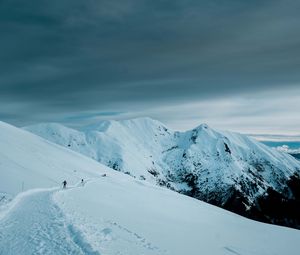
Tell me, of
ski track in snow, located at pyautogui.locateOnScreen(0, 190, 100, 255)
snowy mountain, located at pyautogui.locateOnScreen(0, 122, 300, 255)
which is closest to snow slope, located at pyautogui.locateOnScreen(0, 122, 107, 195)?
snowy mountain, located at pyautogui.locateOnScreen(0, 122, 300, 255)

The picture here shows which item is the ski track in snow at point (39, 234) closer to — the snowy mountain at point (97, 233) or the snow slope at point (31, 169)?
the snowy mountain at point (97, 233)

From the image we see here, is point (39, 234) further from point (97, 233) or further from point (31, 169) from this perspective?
point (31, 169)

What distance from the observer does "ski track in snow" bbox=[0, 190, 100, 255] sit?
15.4 metres

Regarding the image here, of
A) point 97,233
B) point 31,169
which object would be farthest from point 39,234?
point 31,169

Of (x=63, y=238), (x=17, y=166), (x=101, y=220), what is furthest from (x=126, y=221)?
(x=17, y=166)

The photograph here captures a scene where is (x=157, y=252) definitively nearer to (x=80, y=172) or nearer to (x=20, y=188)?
(x=20, y=188)

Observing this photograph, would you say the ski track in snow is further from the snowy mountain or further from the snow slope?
the snow slope

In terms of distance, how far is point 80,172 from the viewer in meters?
65.2

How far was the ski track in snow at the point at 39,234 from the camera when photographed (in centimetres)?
1542

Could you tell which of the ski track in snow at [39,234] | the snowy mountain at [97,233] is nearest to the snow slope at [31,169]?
the snowy mountain at [97,233]

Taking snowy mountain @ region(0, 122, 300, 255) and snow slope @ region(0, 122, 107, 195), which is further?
snow slope @ region(0, 122, 107, 195)

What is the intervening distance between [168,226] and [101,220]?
21.1ft

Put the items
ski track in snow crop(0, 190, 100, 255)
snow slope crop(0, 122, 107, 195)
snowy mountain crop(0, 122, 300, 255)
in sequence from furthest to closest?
snow slope crop(0, 122, 107, 195) < snowy mountain crop(0, 122, 300, 255) < ski track in snow crop(0, 190, 100, 255)

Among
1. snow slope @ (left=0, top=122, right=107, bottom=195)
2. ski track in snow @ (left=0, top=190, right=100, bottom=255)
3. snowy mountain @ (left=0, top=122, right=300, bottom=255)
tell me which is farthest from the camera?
snow slope @ (left=0, top=122, right=107, bottom=195)
